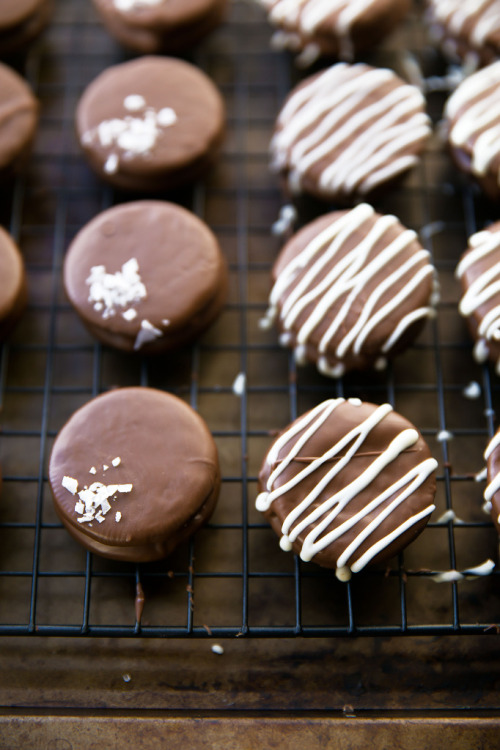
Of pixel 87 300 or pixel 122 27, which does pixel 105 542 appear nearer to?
pixel 87 300

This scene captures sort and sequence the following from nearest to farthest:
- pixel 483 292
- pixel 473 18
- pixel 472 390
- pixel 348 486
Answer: pixel 348 486
pixel 483 292
pixel 472 390
pixel 473 18

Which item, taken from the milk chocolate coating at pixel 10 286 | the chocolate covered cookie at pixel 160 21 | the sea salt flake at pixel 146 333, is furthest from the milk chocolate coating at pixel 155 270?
the chocolate covered cookie at pixel 160 21

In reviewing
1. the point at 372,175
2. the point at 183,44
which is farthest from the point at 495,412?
the point at 183,44

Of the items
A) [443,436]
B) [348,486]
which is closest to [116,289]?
[348,486]

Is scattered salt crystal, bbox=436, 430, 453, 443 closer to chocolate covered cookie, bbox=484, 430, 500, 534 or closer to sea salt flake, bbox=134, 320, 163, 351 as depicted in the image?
chocolate covered cookie, bbox=484, 430, 500, 534

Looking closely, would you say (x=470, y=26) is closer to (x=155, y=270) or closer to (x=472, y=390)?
(x=472, y=390)

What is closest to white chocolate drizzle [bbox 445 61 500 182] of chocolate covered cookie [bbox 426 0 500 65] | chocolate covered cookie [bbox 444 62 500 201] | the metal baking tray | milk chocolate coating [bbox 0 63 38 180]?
chocolate covered cookie [bbox 444 62 500 201]
